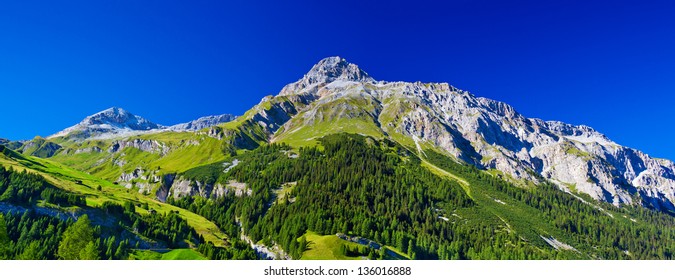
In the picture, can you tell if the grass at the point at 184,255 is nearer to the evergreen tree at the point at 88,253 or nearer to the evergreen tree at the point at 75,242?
the evergreen tree at the point at 75,242

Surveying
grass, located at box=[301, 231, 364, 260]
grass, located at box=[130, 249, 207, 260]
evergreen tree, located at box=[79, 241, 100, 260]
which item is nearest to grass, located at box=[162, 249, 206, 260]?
grass, located at box=[130, 249, 207, 260]

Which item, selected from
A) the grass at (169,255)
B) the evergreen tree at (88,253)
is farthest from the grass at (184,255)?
the evergreen tree at (88,253)

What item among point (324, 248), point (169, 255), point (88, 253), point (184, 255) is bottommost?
point (169, 255)

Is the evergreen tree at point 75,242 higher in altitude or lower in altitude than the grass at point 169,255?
higher

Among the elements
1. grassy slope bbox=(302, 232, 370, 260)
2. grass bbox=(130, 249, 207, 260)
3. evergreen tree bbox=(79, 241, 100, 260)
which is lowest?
grass bbox=(130, 249, 207, 260)

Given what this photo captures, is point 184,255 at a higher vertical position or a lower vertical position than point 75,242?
lower

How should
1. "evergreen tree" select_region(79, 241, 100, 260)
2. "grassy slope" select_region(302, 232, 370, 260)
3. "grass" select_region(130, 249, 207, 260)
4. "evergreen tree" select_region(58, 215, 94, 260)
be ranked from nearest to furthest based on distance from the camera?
1. "evergreen tree" select_region(79, 241, 100, 260)
2. "evergreen tree" select_region(58, 215, 94, 260)
3. "grass" select_region(130, 249, 207, 260)
4. "grassy slope" select_region(302, 232, 370, 260)

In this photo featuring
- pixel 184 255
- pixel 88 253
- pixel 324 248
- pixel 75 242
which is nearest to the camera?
pixel 88 253

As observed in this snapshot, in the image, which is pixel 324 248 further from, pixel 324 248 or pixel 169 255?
pixel 169 255

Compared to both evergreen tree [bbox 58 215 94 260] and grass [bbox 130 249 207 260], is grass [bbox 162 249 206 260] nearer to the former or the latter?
grass [bbox 130 249 207 260]

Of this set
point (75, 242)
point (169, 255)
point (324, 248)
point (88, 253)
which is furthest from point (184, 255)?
point (324, 248)
